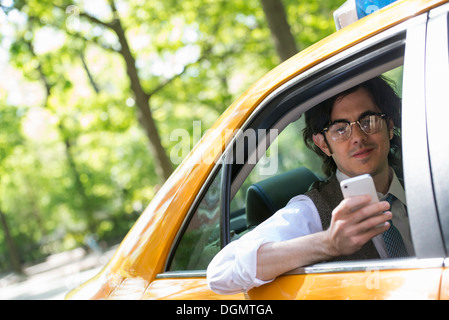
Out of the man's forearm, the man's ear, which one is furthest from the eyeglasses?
the man's forearm

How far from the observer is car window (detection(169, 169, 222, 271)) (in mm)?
1981

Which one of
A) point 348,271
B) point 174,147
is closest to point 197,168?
point 348,271

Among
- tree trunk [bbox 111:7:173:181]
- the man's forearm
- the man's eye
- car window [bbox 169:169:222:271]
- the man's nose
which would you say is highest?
tree trunk [bbox 111:7:173:181]

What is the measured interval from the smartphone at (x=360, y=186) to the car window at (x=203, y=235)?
588mm

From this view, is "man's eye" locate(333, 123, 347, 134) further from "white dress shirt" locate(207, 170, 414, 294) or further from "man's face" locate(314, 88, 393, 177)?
"white dress shirt" locate(207, 170, 414, 294)

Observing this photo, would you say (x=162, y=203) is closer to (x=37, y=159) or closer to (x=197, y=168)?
(x=197, y=168)

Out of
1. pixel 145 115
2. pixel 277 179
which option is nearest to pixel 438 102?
pixel 277 179

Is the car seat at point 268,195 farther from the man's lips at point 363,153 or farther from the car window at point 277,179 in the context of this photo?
the man's lips at point 363,153

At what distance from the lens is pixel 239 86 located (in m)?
20.7

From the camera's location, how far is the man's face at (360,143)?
6.67ft

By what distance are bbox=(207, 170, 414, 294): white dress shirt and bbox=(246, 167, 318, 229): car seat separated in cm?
47

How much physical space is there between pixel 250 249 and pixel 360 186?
0.42m

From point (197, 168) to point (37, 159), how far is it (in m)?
25.0

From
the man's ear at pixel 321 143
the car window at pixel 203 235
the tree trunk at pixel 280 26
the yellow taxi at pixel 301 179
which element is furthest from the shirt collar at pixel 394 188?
the tree trunk at pixel 280 26
